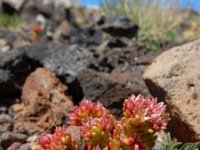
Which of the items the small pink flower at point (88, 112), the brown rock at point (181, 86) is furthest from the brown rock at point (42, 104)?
the small pink flower at point (88, 112)

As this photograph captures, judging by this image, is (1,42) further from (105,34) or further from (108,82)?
(108,82)

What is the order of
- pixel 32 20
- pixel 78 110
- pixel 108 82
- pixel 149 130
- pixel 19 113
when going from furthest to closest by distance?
pixel 32 20, pixel 19 113, pixel 108 82, pixel 78 110, pixel 149 130

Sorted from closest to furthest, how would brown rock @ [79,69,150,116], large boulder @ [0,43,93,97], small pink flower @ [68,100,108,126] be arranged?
small pink flower @ [68,100,108,126] < brown rock @ [79,69,150,116] < large boulder @ [0,43,93,97]

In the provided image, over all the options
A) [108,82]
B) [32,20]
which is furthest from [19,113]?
[32,20]

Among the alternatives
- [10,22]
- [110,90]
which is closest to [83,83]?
[110,90]

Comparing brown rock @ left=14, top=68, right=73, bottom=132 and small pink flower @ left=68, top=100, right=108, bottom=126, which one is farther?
brown rock @ left=14, top=68, right=73, bottom=132

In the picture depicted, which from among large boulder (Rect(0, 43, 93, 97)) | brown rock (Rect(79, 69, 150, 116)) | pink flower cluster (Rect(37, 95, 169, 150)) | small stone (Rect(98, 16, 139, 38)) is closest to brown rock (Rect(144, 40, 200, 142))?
pink flower cluster (Rect(37, 95, 169, 150))

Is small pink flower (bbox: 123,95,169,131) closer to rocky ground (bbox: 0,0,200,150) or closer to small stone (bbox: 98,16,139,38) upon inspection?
rocky ground (bbox: 0,0,200,150)
